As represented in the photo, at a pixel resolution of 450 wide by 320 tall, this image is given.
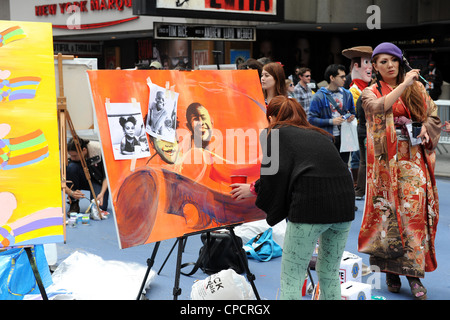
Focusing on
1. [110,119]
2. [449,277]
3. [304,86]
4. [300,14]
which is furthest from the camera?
[300,14]

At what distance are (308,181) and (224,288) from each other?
41.8 inches

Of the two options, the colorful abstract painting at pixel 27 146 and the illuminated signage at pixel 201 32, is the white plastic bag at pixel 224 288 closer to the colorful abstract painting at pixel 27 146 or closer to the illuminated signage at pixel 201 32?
the colorful abstract painting at pixel 27 146

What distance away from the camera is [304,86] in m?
8.13

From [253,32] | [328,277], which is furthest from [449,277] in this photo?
[253,32]

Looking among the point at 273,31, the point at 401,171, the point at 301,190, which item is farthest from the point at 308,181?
the point at 273,31

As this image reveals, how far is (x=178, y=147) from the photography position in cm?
375

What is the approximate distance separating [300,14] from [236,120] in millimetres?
10982

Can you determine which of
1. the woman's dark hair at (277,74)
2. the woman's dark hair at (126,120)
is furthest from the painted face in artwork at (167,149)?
the woman's dark hair at (277,74)

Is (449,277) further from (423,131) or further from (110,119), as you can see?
(110,119)

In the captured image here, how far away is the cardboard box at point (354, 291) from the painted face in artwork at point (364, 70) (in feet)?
12.5

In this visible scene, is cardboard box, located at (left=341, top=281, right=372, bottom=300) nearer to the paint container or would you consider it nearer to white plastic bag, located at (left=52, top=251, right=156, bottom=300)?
white plastic bag, located at (left=52, top=251, right=156, bottom=300)

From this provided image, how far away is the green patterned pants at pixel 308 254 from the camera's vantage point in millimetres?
3123

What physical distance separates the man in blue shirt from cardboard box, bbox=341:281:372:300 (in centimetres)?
313
